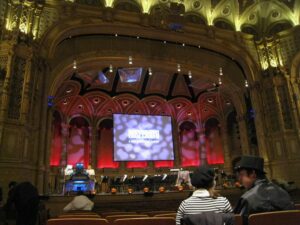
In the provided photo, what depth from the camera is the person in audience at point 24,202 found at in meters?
5.16

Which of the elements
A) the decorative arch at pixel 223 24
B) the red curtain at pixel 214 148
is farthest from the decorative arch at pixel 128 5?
the red curtain at pixel 214 148

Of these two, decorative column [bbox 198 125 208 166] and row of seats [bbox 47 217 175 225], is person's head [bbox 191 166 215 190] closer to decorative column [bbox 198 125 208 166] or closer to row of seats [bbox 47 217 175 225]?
row of seats [bbox 47 217 175 225]

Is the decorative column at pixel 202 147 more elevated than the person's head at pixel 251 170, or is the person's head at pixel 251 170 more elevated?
the decorative column at pixel 202 147

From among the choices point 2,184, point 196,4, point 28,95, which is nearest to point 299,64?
point 196,4

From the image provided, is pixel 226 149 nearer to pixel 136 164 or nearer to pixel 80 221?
pixel 136 164

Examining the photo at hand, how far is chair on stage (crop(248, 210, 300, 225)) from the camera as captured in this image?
1905 mm

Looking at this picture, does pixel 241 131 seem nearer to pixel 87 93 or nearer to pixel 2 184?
pixel 87 93

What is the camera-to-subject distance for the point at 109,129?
1897 centimetres

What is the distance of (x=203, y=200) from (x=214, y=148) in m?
18.6

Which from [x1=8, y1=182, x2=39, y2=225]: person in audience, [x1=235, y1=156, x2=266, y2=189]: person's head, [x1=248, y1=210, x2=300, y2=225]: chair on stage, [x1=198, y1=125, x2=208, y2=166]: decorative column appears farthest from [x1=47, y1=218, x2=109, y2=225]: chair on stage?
[x1=198, y1=125, x2=208, y2=166]: decorative column

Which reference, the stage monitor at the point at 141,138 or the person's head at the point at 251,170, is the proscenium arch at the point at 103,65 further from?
the person's head at the point at 251,170

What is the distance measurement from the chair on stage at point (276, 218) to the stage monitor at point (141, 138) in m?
14.7

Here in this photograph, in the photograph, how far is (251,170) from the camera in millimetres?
2375

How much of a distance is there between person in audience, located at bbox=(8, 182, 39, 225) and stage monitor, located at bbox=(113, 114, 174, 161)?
1096cm
